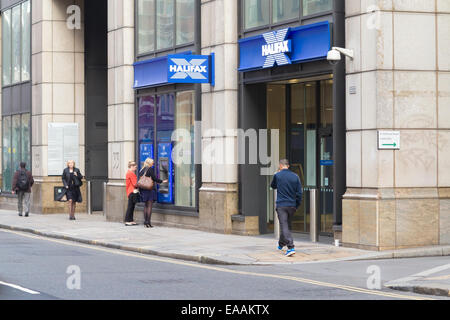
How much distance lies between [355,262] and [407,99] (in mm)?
3421

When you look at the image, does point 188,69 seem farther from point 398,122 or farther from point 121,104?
point 398,122

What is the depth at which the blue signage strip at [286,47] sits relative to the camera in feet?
58.5

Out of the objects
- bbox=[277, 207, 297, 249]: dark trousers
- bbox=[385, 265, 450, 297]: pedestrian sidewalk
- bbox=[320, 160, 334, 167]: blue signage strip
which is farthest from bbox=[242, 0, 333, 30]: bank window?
bbox=[385, 265, 450, 297]: pedestrian sidewalk

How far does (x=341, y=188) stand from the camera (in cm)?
1766

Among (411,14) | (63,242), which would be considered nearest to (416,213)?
(411,14)

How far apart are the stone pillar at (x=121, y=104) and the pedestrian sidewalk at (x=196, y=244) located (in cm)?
85

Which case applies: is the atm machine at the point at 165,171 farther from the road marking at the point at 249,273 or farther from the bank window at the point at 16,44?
the bank window at the point at 16,44

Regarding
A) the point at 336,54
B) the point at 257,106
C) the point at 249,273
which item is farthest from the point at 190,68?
the point at 249,273

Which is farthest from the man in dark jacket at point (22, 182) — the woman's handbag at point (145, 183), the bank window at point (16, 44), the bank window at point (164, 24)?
the woman's handbag at point (145, 183)

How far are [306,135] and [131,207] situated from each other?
5676 mm

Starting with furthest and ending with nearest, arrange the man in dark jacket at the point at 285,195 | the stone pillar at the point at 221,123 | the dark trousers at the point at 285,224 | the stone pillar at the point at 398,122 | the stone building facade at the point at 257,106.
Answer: the stone pillar at the point at 221,123 < the stone building facade at the point at 257,106 < the stone pillar at the point at 398,122 < the man in dark jacket at the point at 285,195 < the dark trousers at the point at 285,224

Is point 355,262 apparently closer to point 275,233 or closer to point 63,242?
point 275,233

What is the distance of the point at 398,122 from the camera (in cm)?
1677

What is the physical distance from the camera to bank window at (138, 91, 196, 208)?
890 inches
